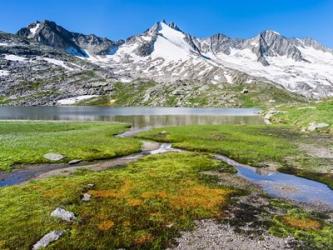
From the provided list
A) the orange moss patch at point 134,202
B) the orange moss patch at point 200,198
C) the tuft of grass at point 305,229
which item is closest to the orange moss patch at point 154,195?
the orange moss patch at point 200,198

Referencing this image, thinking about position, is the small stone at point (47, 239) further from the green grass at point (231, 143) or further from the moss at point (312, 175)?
the green grass at point (231, 143)

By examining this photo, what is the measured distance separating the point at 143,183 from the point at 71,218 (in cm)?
1207

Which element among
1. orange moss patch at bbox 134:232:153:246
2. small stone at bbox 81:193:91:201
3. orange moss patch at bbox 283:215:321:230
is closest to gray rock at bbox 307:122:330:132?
orange moss patch at bbox 283:215:321:230

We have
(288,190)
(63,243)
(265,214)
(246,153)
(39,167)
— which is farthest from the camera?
(246,153)

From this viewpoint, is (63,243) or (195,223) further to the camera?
(195,223)

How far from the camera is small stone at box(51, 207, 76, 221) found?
27.3 m

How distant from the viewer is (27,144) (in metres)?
62.0

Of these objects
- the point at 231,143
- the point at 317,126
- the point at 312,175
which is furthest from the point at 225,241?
the point at 317,126

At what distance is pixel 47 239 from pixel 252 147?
4831cm

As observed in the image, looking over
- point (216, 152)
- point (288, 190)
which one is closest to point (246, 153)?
point (216, 152)

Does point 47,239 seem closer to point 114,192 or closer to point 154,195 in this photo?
point 114,192

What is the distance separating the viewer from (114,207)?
30312mm

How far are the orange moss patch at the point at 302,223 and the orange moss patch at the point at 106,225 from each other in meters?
14.0

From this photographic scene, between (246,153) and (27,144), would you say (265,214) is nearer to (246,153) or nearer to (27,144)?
(246,153)
